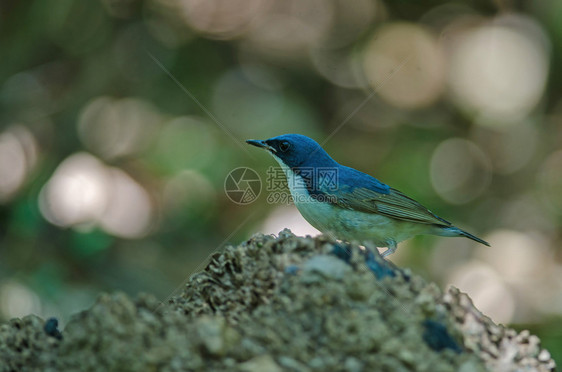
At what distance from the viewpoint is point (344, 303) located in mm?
2281

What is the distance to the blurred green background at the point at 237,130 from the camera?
18.6 feet

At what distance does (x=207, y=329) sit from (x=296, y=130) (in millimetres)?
4302

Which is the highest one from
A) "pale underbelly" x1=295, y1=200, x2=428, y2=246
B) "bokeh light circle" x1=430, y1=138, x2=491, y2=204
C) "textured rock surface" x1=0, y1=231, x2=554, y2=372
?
"bokeh light circle" x1=430, y1=138, x2=491, y2=204

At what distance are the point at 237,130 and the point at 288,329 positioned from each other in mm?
4378

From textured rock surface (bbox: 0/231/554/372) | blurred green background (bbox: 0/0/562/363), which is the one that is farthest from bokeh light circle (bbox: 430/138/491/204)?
textured rock surface (bbox: 0/231/554/372)

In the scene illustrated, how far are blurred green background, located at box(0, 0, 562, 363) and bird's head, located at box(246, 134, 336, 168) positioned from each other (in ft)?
2.82

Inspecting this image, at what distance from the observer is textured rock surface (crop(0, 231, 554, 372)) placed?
81.9 inches

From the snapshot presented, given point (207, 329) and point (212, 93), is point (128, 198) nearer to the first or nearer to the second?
Result: point (212, 93)

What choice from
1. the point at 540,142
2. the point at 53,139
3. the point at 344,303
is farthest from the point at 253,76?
the point at 344,303

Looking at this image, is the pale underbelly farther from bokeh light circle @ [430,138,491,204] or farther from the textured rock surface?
the textured rock surface

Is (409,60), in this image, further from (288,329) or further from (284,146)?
(288,329)

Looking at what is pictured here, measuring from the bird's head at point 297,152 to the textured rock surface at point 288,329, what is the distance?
239cm
